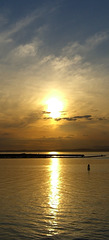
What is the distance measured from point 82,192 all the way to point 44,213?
11334mm

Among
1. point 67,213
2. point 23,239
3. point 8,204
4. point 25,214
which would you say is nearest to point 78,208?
point 67,213

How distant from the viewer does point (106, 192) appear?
31547mm

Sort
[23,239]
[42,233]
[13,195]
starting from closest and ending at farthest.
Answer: [23,239]
[42,233]
[13,195]

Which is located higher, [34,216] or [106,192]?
[106,192]

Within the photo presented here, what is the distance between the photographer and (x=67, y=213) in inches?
858

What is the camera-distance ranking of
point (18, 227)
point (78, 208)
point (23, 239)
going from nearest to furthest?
point (23, 239) → point (18, 227) → point (78, 208)

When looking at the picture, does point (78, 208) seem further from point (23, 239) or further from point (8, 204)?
point (23, 239)

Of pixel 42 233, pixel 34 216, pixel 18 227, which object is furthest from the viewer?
pixel 34 216

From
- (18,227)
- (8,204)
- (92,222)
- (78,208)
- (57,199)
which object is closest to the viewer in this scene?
(18,227)

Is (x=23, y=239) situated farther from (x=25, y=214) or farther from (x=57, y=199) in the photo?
(x=57, y=199)

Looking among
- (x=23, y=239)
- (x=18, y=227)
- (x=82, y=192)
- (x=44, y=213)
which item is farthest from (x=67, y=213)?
(x=82, y=192)

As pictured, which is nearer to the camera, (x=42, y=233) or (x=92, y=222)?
(x=42, y=233)

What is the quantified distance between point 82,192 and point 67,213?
1046cm

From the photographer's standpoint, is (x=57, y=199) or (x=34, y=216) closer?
(x=34, y=216)
